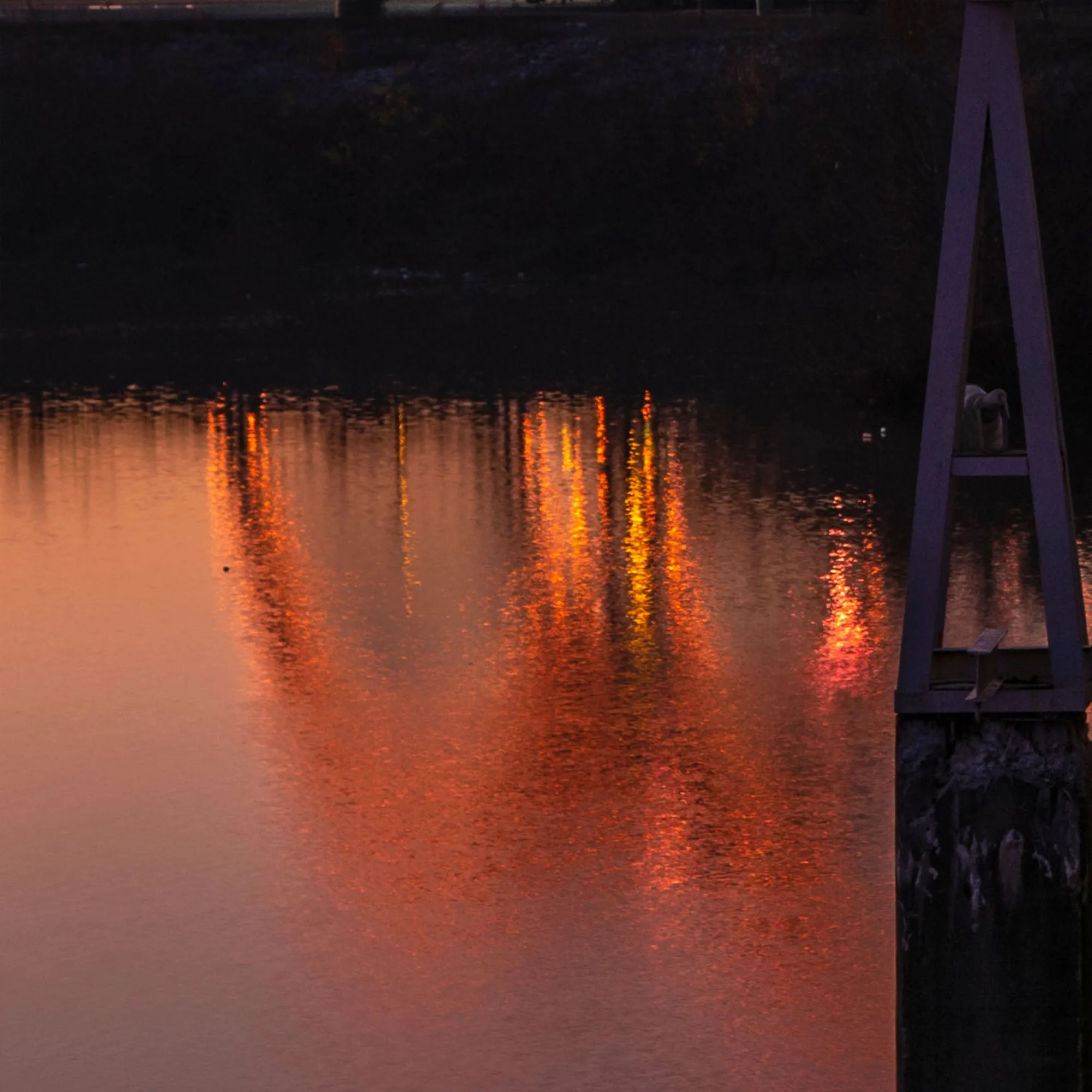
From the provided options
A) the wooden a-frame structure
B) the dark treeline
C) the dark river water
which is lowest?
the dark river water

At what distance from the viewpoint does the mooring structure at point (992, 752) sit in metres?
7.52

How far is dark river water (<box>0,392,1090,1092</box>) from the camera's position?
10375mm

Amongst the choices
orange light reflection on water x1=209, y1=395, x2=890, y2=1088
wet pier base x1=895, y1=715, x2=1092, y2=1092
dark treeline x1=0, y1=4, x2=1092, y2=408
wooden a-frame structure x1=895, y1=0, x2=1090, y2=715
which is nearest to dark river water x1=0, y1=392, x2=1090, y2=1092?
orange light reflection on water x1=209, y1=395, x2=890, y2=1088

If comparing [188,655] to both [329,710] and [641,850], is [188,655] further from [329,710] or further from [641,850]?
[641,850]

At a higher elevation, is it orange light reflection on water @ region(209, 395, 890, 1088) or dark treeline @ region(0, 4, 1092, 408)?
dark treeline @ region(0, 4, 1092, 408)

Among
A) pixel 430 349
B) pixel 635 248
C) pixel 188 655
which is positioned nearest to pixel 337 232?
pixel 635 248

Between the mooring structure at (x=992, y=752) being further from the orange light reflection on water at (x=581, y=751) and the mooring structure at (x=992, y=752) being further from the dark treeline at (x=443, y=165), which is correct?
the dark treeline at (x=443, y=165)

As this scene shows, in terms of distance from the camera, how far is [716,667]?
1623cm

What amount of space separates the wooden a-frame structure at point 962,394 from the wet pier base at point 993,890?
0.57 feet

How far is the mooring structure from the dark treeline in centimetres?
2704

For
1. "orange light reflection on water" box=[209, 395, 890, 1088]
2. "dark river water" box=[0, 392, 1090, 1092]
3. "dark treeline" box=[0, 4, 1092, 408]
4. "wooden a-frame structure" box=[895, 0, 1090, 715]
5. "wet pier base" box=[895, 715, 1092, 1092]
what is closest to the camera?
"wet pier base" box=[895, 715, 1092, 1092]

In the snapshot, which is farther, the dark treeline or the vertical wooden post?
the dark treeline

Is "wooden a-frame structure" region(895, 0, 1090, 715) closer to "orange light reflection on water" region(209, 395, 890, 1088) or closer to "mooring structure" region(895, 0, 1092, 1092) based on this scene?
"mooring structure" region(895, 0, 1092, 1092)

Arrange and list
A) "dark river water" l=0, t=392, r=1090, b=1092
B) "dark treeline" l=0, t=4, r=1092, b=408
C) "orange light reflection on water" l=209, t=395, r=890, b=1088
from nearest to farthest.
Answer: "dark river water" l=0, t=392, r=1090, b=1092 → "orange light reflection on water" l=209, t=395, r=890, b=1088 → "dark treeline" l=0, t=4, r=1092, b=408
